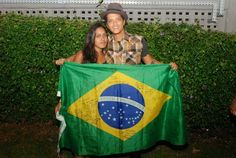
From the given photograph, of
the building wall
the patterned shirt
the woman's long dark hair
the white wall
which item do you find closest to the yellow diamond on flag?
the patterned shirt

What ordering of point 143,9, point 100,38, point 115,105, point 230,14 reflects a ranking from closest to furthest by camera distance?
point 100,38, point 115,105, point 143,9, point 230,14

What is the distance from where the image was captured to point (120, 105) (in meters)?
5.06

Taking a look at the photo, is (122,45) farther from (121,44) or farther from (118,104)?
(118,104)

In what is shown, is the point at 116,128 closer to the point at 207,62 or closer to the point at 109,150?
the point at 109,150

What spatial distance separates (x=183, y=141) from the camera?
5.32 meters

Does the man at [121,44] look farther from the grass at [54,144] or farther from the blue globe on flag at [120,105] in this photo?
the grass at [54,144]

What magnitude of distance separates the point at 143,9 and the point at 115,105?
311cm

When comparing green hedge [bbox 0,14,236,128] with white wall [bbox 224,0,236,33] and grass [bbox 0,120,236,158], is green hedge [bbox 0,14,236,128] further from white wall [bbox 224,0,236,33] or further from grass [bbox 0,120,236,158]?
white wall [bbox 224,0,236,33]

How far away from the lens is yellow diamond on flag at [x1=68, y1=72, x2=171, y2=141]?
198 inches

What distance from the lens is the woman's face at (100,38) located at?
4918 mm

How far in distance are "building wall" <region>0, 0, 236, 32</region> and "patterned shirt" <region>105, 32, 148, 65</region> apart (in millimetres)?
2406

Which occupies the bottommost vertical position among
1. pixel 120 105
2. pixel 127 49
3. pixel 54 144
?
pixel 54 144

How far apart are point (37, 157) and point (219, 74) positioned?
3407 mm

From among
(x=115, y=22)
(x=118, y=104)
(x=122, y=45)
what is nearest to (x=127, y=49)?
(x=122, y=45)
